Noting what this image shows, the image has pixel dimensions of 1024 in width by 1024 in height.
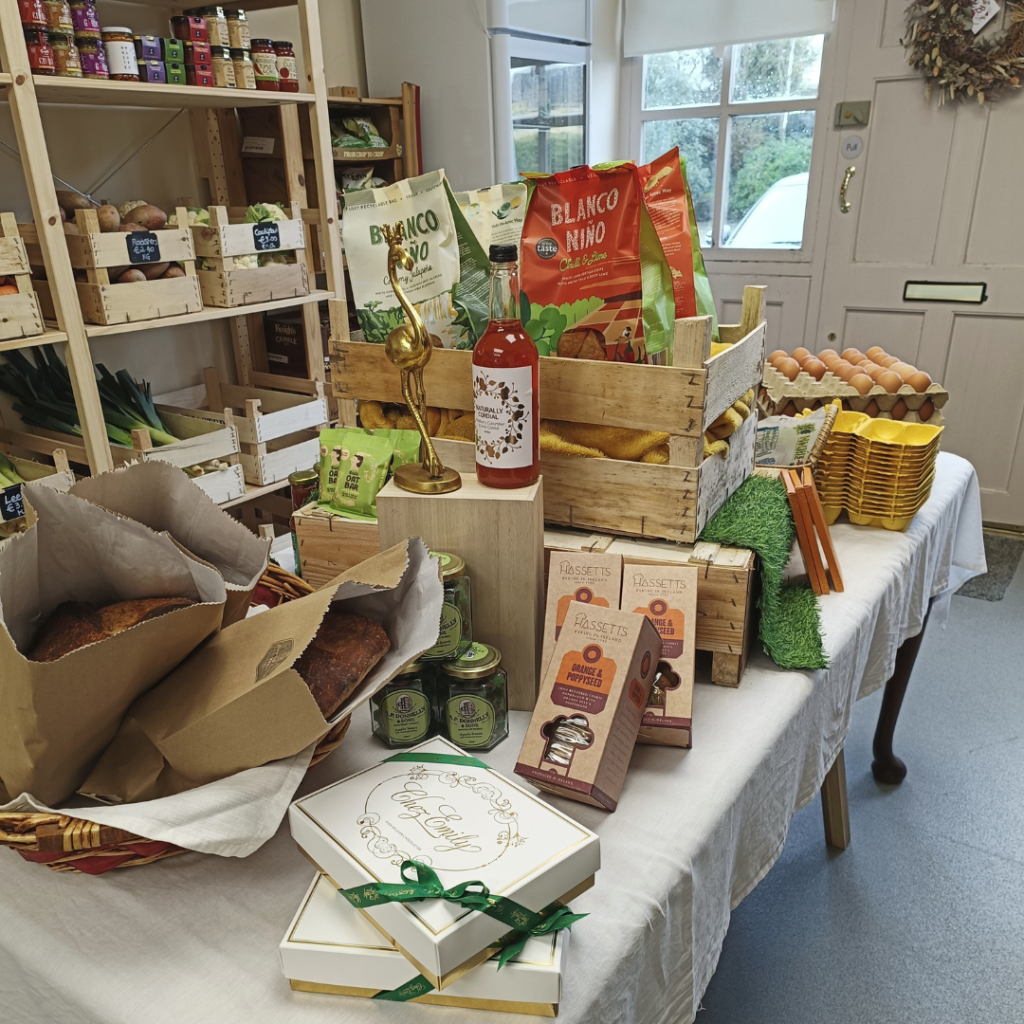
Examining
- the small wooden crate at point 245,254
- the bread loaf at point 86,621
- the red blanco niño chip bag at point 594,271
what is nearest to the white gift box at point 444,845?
the bread loaf at point 86,621

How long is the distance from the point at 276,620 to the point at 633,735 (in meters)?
0.39

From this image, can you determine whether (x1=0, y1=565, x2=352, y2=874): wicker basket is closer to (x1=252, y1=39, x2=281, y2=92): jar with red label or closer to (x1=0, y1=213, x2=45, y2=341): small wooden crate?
(x1=0, y1=213, x2=45, y2=341): small wooden crate

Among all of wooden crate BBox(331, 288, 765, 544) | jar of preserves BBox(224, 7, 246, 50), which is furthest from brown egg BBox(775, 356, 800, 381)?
jar of preserves BBox(224, 7, 246, 50)

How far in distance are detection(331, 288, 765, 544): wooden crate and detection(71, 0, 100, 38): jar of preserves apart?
1.18 metres

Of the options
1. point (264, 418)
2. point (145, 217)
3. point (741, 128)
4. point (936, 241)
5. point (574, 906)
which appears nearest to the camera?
point (574, 906)

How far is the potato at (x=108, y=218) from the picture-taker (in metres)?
1.95

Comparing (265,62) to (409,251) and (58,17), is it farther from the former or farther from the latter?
(409,251)

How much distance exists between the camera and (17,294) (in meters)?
Result: 1.75

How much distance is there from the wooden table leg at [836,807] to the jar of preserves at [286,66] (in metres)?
2.20

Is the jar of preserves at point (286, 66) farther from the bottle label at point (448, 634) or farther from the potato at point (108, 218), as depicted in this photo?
the bottle label at point (448, 634)

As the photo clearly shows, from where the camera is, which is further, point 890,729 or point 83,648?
point 890,729

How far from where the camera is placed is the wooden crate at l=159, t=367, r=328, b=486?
2.30 metres

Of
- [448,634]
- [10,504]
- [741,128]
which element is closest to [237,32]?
[10,504]

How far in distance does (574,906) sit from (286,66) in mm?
2303
